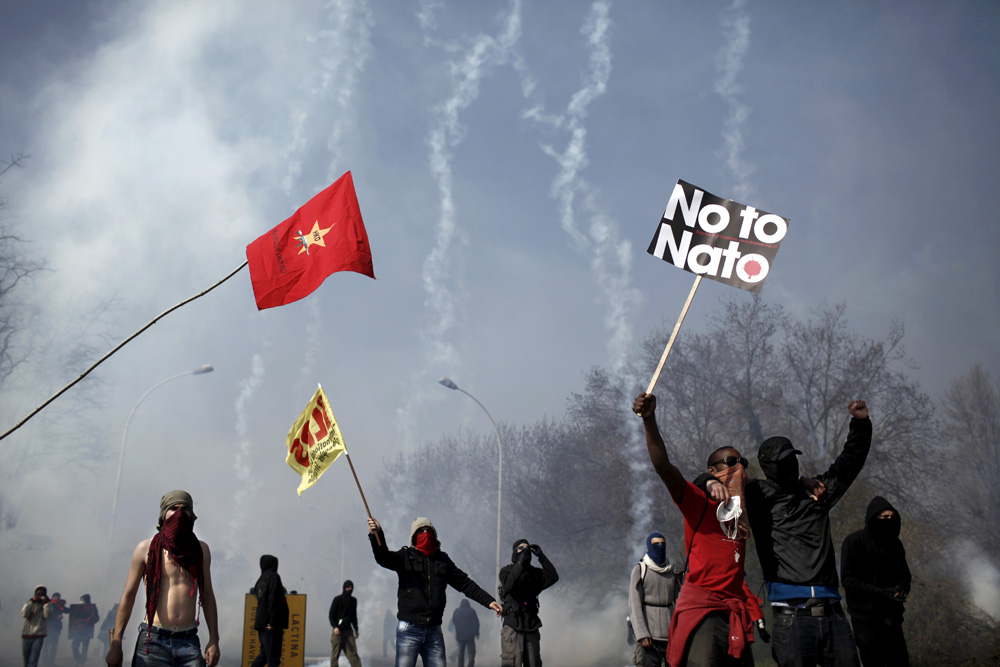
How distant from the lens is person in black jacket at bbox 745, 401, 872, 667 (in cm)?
469

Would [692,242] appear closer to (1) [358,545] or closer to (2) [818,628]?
(2) [818,628]

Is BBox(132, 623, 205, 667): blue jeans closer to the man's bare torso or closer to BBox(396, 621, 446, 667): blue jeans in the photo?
the man's bare torso

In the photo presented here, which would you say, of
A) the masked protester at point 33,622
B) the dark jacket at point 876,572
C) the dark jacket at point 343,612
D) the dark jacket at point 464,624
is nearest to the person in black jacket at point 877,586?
the dark jacket at point 876,572

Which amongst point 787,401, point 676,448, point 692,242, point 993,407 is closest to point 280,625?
point 692,242

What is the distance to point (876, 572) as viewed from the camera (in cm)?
596

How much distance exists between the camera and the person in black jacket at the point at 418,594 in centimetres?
704

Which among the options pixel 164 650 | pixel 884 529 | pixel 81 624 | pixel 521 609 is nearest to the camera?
pixel 164 650

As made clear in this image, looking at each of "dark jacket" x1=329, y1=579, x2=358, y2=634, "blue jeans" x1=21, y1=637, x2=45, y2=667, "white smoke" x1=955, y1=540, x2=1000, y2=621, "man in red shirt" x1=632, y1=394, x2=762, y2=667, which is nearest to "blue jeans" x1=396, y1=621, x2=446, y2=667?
"man in red shirt" x1=632, y1=394, x2=762, y2=667

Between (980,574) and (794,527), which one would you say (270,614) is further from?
(980,574)

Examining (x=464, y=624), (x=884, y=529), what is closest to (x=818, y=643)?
(x=884, y=529)

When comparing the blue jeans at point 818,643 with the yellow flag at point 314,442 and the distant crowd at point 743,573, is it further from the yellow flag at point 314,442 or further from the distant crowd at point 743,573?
the yellow flag at point 314,442

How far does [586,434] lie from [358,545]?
117 feet

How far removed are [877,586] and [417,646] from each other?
3606mm

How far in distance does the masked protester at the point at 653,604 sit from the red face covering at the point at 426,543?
203 centimetres
